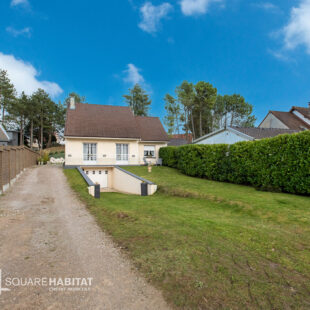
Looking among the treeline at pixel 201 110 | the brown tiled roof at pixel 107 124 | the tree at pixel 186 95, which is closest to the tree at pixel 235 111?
the treeline at pixel 201 110

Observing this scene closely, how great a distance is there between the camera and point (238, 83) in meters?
40.3

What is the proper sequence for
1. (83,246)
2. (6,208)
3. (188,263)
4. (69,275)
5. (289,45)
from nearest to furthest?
(69,275) < (188,263) < (83,246) < (6,208) < (289,45)

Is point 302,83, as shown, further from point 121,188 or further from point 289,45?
point 121,188

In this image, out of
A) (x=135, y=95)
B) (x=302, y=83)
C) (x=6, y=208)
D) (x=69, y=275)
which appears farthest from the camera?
(x=135, y=95)

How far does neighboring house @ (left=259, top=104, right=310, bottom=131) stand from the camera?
27797 mm

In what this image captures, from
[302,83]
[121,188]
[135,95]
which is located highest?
[135,95]

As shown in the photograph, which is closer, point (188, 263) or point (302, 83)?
point (188, 263)

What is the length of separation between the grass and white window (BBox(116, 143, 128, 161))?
1396 centimetres

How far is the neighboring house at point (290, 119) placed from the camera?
91.2ft

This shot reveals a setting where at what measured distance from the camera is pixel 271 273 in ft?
9.70

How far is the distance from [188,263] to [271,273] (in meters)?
1.28

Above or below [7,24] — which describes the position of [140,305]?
below

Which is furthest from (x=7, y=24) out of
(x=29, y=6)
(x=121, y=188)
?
(x=121, y=188)

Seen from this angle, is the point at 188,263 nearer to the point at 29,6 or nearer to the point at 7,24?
the point at 29,6
